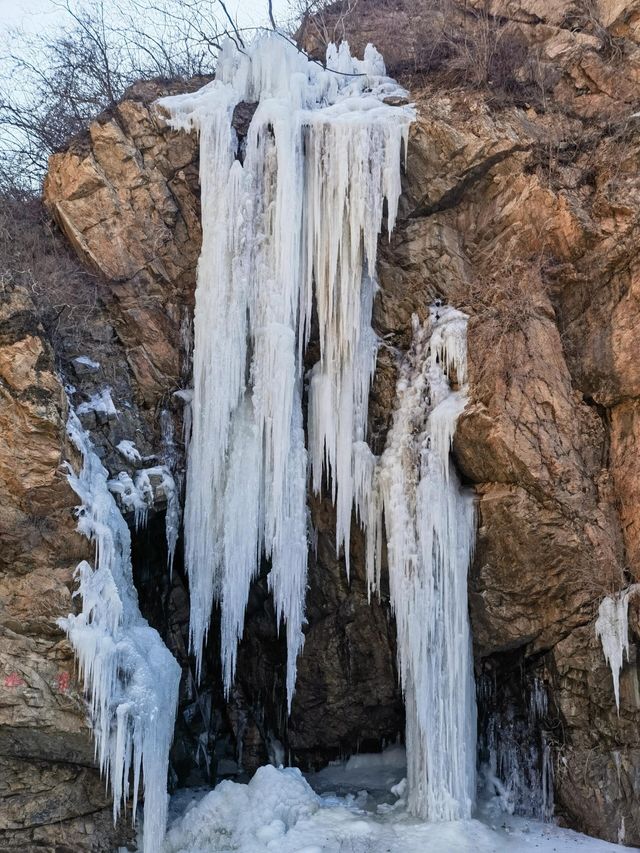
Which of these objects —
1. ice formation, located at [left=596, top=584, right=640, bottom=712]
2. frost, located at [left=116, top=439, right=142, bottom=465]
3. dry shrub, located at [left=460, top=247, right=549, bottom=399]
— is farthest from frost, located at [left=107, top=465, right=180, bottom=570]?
ice formation, located at [left=596, top=584, right=640, bottom=712]

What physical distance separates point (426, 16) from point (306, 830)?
9856mm

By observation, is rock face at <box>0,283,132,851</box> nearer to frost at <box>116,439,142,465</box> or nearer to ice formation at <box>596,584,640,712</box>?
frost at <box>116,439,142,465</box>

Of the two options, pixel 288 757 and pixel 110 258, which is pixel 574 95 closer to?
pixel 110 258

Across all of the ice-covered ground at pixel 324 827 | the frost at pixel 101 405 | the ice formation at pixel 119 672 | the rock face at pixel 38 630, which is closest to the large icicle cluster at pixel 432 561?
the ice-covered ground at pixel 324 827

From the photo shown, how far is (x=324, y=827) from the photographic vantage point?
789cm

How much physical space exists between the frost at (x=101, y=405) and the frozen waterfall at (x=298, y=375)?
95 centimetres

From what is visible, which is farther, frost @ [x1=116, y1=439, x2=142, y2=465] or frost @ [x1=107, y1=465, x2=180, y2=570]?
frost @ [x1=116, y1=439, x2=142, y2=465]

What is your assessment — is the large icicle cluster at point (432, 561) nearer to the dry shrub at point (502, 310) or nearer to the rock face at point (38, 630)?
the dry shrub at point (502, 310)

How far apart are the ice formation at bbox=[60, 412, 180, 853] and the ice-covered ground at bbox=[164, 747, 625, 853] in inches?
23.8

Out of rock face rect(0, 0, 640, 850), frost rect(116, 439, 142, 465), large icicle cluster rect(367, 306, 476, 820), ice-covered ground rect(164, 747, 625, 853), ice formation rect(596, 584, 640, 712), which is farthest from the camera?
frost rect(116, 439, 142, 465)

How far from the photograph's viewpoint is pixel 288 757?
35.0 feet

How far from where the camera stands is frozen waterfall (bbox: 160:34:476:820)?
895 centimetres

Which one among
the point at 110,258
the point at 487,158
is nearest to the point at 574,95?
the point at 487,158

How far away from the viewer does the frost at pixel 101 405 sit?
8.96m
